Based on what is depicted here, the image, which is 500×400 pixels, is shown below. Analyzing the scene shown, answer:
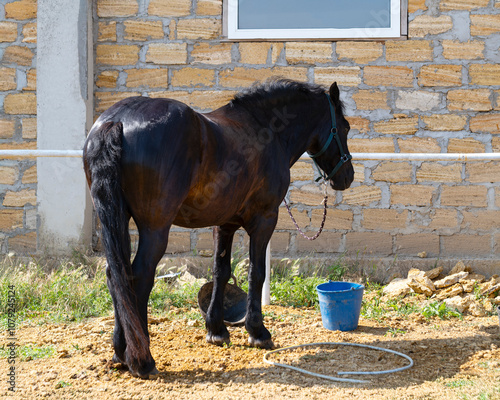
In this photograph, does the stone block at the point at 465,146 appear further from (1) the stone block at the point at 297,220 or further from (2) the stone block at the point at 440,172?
(1) the stone block at the point at 297,220

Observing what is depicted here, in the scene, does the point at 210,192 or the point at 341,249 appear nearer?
the point at 210,192

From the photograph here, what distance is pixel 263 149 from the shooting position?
11.4 ft

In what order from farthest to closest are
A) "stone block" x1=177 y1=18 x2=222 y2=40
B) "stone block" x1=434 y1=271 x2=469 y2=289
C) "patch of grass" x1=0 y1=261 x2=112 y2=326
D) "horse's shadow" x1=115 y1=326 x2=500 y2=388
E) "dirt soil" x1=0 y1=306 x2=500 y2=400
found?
"stone block" x1=177 y1=18 x2=222 y2=40, "stone block" x1=434 y1=271 x2=469 y2=289, "patch of grass" x1=0 y1=261 x2=112 y2=326, "horse's shadow" x1=115 y1=326 x2=500 y2=388, "dirt soil" x1=0 y1=306 x2=500 y2=400

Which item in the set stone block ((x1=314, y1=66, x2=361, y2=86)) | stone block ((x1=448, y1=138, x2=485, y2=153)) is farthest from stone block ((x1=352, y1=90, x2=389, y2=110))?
stone block ((x1=448, y1=138, x2=485, y2=153))

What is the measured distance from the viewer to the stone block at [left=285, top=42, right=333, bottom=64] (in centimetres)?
585

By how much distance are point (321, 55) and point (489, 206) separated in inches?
102

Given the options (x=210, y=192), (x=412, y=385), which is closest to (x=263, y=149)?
(x=210, y=192)

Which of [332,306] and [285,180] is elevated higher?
[285,180]

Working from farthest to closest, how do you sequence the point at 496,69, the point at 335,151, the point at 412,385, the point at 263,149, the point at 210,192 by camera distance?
1. the point at 496,69
2. the point at 335,151
3. the point at 263,149
4. the point at 210,192
5. the point at 412,385

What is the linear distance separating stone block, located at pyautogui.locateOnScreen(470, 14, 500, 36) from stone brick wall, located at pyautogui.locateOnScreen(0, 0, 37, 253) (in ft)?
16.8

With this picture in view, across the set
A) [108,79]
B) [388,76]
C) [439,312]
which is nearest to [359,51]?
[388,76]

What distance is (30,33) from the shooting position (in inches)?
236

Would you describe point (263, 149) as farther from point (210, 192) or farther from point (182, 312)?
point (182, 312)

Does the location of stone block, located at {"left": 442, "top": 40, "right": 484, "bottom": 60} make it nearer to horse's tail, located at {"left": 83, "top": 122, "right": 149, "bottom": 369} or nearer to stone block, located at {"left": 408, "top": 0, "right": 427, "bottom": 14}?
stone block, located at {"left": 408, "top": 0, "right": 427, "bottom": 14}
